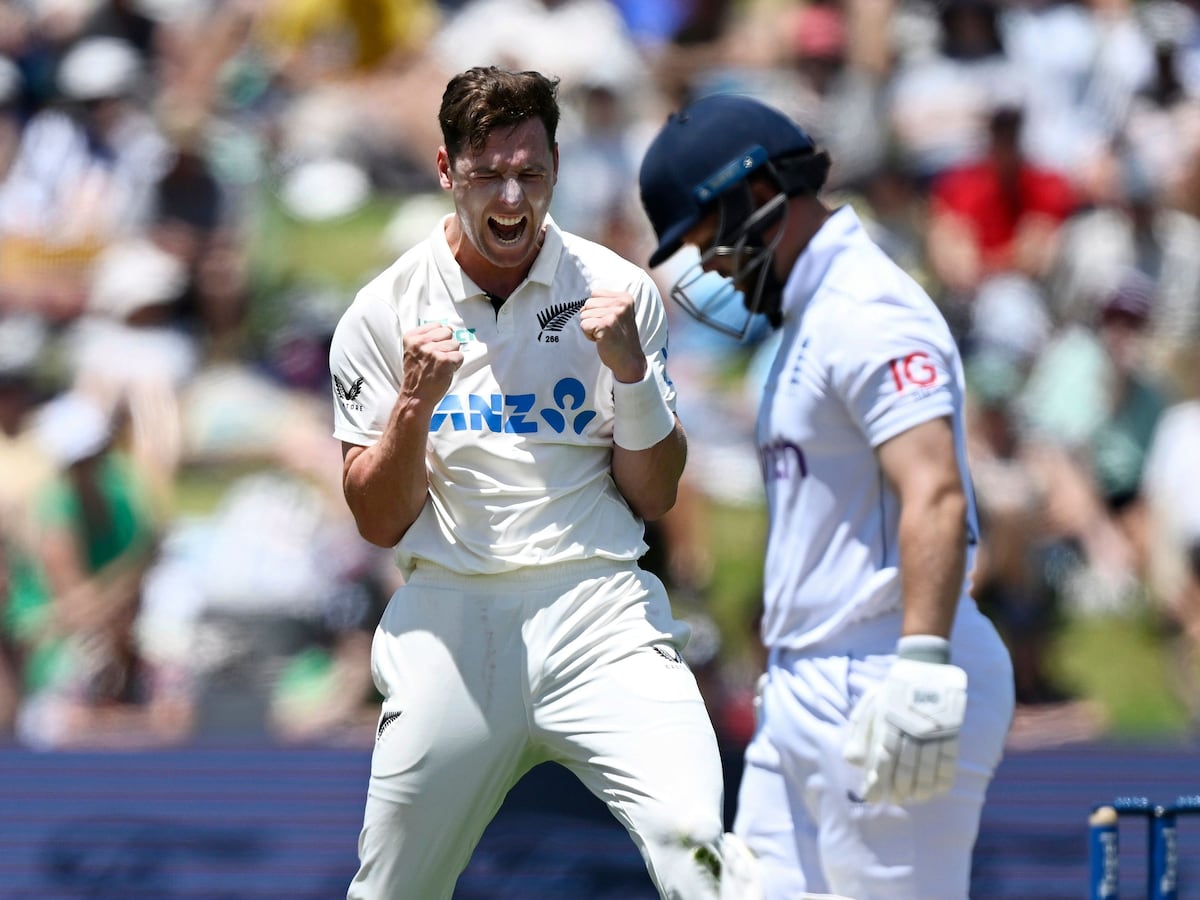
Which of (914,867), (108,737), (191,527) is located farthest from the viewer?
(191,527)

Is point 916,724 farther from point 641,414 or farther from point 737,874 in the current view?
point 641,414

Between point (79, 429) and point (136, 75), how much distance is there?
1.84m

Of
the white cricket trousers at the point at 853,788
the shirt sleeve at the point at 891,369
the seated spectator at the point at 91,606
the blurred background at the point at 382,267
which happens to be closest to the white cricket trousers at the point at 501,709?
the white cricket trousers at the point at 853,788

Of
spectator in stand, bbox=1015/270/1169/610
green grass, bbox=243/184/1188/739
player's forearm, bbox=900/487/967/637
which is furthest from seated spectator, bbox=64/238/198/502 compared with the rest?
player's forearm, bbox=900/487/967/637

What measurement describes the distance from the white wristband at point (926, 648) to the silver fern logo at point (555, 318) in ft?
2.72

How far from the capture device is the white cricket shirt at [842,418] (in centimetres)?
295

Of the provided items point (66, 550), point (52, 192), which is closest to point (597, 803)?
point (66, 550)

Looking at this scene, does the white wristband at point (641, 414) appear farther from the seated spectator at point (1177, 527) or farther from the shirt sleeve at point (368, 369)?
the seated spectator at point (1177, 527)

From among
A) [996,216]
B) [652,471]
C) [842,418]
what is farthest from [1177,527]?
[652,471]

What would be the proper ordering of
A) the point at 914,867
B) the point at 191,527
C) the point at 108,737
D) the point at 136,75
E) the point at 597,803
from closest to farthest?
the point at 914,867 → the point at 597,803 → the point at 108,737 → the point at 191,527 → the point at 136,75

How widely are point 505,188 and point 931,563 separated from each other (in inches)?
37.4

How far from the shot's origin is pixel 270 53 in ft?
28.2

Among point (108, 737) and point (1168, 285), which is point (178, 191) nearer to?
point (108, 737)

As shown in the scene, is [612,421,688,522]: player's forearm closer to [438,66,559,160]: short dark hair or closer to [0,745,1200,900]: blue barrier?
[438,66,559,160]: short dark hair
